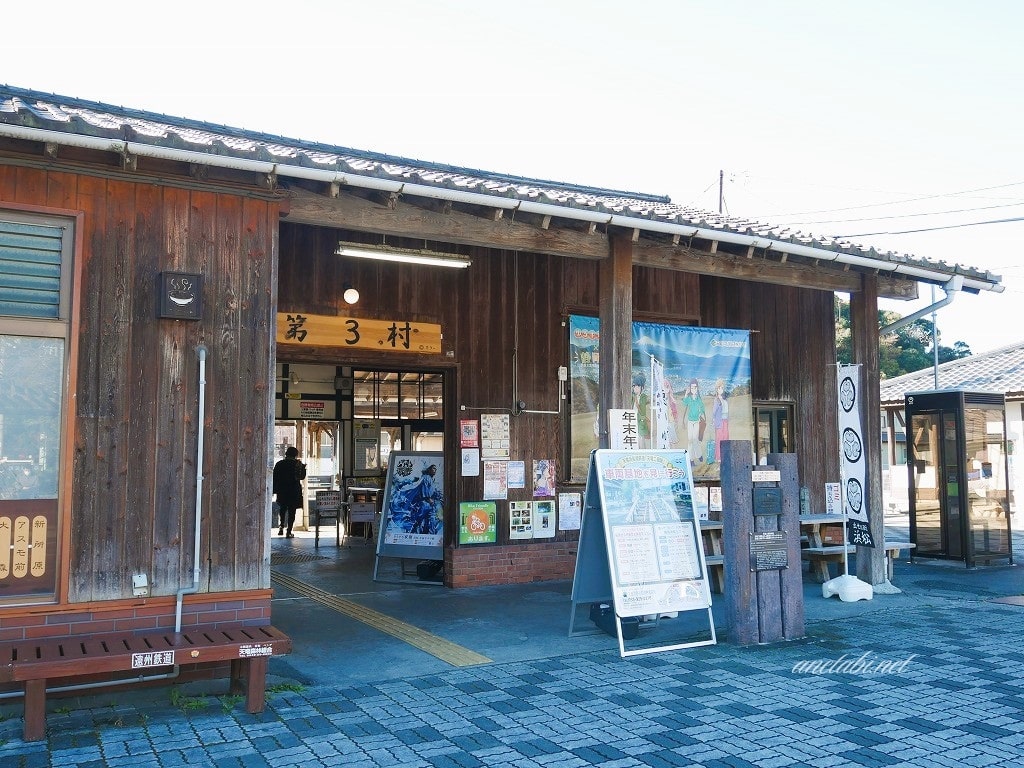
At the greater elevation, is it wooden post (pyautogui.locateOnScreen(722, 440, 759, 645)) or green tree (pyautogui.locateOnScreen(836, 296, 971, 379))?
green tree (pyautogui.locateOnScreen(836, 296, 971, 379))

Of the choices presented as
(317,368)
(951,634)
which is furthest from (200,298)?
(317,368)

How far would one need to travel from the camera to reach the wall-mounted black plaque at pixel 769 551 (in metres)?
6.96

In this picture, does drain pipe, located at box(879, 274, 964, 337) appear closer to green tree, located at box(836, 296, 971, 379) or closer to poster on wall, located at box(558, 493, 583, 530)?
poster on wall, located at box(558, 493, 583, 530)

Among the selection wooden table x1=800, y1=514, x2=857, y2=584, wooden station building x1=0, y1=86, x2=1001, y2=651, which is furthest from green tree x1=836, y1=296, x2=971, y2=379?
wooden station building x1=0, y1=86, x2=1001, y2=651

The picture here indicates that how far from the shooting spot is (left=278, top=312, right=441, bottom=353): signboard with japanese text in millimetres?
8828

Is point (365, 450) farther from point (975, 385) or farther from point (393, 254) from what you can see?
point (975, 385)

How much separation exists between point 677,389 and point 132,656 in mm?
7436

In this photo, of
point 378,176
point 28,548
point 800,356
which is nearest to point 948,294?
point 800,356

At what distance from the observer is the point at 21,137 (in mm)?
4859

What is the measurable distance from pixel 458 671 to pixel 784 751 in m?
2.38

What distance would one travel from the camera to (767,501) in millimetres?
7043

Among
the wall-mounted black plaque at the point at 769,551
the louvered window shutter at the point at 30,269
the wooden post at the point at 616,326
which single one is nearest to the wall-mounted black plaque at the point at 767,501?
the wall-mounted black plaque at the point at 769,551

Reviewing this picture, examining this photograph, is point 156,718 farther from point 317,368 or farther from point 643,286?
point 317,368

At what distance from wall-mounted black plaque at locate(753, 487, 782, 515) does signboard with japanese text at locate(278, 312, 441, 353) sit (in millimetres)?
3915
